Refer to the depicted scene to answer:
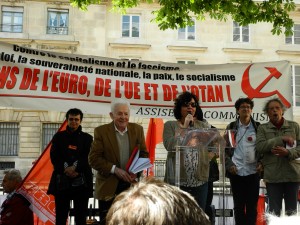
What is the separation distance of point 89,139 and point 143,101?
4.26 ft

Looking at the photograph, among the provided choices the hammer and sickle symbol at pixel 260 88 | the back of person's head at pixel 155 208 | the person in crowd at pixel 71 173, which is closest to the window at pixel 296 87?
the hammer and sickle symbol at pixel 260 88

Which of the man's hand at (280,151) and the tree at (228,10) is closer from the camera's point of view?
the man's hand at (280,151)

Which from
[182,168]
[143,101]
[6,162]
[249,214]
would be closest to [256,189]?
[249,214]

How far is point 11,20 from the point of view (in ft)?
92.6

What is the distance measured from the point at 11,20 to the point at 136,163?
1007 inches

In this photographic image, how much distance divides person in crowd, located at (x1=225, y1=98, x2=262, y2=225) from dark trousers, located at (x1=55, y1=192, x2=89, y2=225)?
6.22 ft

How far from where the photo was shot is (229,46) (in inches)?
1157

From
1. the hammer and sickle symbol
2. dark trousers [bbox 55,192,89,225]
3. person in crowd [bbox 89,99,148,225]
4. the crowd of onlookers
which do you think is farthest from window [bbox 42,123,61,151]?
person in crowd [bbox 89,99,148,225]

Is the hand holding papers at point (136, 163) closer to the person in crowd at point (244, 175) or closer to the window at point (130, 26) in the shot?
the person in crowd at point (244, 175)

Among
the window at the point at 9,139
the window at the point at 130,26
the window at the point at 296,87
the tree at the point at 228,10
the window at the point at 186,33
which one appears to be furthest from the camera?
the window at the point at 186,33

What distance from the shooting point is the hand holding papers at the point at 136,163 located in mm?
5043

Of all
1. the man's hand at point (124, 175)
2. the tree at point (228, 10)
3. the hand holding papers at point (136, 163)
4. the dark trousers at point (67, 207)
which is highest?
the tree at point (228, 10)

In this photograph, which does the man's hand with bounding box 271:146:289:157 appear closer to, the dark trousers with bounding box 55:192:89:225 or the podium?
the podium

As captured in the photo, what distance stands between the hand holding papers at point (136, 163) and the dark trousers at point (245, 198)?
49.4 inches
